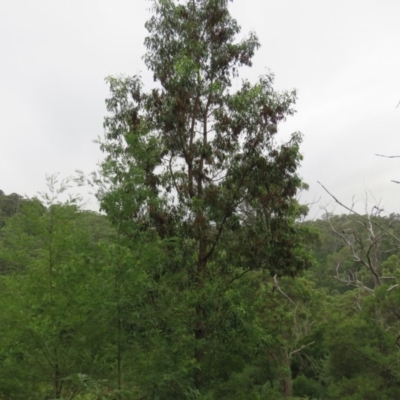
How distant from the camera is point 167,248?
26.2 ft

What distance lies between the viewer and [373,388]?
1320 centimetres

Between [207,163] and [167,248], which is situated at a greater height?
[207,163]

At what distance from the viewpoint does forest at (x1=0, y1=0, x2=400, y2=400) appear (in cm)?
554

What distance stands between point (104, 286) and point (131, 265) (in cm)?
47

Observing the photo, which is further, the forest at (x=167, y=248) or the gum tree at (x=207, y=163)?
the gum tree at (x=207, y=163)

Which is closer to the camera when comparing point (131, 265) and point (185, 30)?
point (131, 265)

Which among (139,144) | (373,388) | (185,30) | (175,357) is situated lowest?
(373,388)

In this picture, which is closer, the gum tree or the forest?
the forest

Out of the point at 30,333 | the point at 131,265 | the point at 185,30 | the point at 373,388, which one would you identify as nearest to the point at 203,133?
the point at 185,30

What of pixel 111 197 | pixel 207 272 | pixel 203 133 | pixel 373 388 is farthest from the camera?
pixel 373 388

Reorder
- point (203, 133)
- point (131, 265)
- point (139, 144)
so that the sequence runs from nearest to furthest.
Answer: point (131, 265) → point (139, 144) → point (203, 133)

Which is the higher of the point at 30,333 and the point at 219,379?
the point at 30,333

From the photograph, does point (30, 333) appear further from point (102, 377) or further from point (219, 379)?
point (219, 379)

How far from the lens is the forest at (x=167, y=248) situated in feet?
18.2
